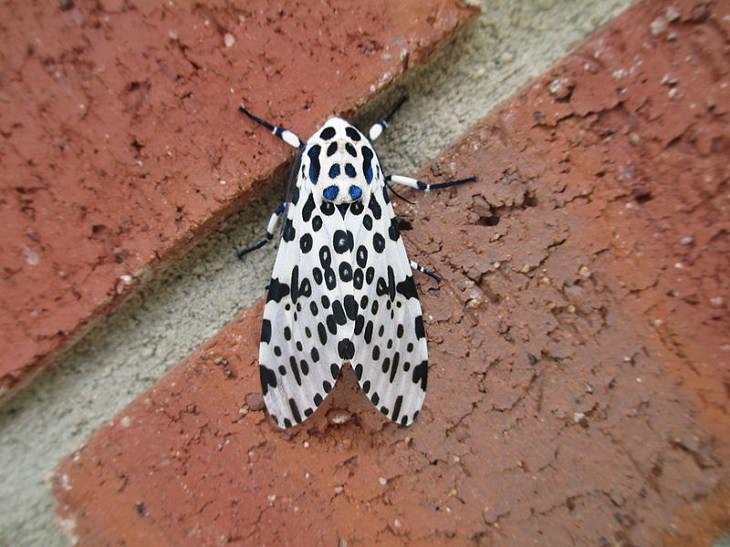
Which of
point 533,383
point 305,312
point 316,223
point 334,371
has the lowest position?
point 533,383

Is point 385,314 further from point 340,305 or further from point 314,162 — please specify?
point 314,162

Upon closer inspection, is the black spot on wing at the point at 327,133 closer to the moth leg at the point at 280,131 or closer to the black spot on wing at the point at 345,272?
the moth leg at the point at 280,131

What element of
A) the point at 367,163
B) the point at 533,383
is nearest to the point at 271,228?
the point at 367,163

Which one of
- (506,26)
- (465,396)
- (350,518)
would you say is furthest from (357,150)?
(350,518)

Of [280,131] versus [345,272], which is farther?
[345,272]

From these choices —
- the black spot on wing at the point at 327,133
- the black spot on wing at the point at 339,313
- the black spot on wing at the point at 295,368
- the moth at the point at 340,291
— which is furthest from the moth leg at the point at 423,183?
the black spot on wing at the point at 295,368

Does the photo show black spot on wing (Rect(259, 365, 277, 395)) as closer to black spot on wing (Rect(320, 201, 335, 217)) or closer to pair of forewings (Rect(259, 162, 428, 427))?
pair of forewings (Rect(259, 162, 428, 427))

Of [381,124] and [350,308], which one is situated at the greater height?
[381,124]
